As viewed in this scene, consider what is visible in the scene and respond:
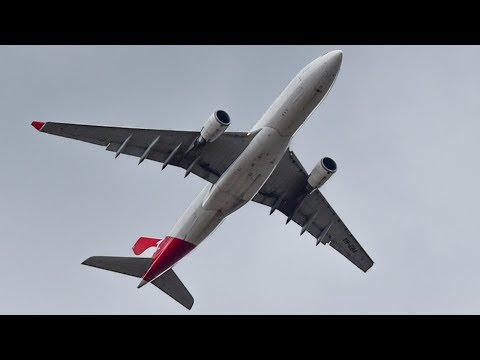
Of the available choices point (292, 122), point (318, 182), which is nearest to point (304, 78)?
point (292, 122)

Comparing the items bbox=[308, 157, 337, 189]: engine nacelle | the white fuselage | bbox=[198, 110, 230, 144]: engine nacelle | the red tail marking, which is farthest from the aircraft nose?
the red tail marking

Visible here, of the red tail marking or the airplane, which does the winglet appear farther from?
the red tail marking

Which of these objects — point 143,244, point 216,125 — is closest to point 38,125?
point 216,125

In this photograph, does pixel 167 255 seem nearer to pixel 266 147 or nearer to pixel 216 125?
pixel 216 125

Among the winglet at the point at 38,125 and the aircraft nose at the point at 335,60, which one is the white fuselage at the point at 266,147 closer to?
the aircraft nose at the point at 335,60

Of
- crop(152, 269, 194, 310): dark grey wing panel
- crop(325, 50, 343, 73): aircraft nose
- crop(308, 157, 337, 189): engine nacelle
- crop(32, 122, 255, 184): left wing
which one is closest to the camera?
crop(325, 50, 343, 73): aircraft nose

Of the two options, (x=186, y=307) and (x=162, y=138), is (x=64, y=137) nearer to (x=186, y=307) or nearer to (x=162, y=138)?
(x=162, y=138)
